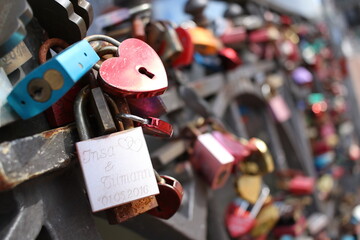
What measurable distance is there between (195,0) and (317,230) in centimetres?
97

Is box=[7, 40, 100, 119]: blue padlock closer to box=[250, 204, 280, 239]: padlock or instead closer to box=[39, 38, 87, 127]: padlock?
box=[39, 38, 87, 127]: padlock

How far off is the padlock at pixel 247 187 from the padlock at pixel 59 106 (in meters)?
0.51

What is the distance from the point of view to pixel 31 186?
0.46m

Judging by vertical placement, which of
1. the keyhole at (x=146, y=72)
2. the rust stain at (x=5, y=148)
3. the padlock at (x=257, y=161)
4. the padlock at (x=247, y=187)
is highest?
the keyhole at (x=146, y=72)

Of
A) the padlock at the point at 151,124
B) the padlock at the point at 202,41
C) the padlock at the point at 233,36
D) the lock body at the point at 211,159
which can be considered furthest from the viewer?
the padlock at the point at 233,36

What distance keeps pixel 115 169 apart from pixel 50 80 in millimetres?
115

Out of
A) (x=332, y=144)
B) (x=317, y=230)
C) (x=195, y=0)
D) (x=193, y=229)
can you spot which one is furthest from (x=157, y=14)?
(x=332, y=144)

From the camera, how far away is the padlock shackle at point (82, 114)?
469 mm

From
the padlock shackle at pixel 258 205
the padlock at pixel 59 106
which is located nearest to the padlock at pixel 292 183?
the padlock shackle at pixel 258 205

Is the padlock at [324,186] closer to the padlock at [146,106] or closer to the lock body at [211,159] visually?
the lock body at [211,159]

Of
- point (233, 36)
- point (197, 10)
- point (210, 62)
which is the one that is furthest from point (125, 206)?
point (233, 36)

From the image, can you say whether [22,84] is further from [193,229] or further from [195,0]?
[195,0]

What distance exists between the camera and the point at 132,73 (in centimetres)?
48

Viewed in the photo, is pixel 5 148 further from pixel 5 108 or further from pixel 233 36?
pixel 233 36
